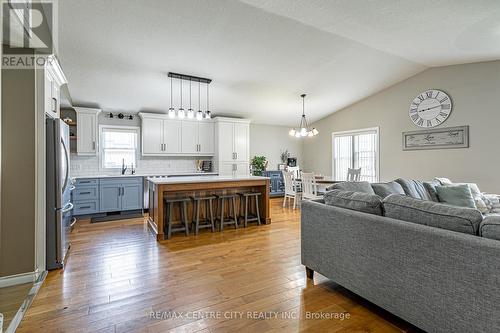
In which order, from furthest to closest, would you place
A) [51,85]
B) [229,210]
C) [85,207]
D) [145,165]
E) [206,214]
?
[145,165], [85,207], [229,210], [206,214], [51,85]

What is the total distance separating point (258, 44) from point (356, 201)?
2.82 meters

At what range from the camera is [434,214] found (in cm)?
161

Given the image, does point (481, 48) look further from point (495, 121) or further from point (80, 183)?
point (80, 183)

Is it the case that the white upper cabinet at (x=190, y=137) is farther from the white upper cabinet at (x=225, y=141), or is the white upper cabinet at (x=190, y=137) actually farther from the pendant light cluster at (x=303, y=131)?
the pendant light cluster at (x=303, y=131)

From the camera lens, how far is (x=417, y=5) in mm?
2826

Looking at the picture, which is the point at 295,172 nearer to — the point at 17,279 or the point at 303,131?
the point at 303,131

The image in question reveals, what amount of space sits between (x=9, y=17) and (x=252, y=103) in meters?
4.49

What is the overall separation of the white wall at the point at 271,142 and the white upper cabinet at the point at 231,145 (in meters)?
0.85

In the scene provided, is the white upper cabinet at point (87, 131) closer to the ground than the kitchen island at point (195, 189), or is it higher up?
higher up

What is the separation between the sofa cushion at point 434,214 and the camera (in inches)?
57.4

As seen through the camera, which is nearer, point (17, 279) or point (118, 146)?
point (17, 279)

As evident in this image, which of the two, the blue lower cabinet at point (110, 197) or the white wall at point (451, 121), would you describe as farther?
the blue lower cabinet at point (110, 197)

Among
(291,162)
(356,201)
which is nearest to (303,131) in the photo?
(291,162)

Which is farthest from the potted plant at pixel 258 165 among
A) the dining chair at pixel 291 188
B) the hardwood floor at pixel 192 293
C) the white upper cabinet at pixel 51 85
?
the white upper cabinet at pixel 51 85
